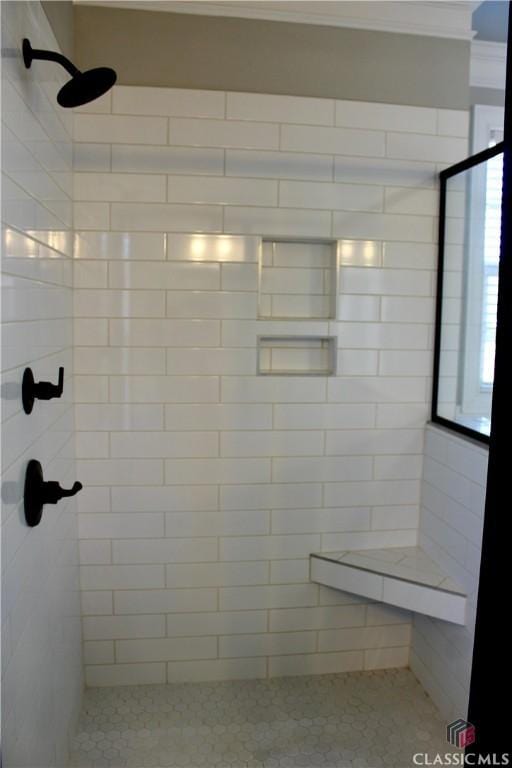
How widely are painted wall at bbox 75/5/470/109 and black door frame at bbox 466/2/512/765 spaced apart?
1.09 m

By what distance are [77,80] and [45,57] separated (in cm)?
9

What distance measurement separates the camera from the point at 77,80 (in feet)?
4.19

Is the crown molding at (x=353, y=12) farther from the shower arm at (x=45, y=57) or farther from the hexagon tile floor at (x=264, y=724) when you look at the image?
the hexagon tile floor at (x=264, y=724)

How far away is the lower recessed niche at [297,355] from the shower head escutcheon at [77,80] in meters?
1.02

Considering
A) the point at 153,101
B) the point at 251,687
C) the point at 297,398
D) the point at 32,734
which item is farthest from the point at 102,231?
the point at 251,687

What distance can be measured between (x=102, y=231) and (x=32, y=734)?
1.50m

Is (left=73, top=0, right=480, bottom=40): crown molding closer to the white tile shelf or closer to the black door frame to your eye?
the black door frame

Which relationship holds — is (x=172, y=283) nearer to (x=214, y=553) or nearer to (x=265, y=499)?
(x=265, y=499)

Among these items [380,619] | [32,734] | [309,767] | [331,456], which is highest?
[331,456]

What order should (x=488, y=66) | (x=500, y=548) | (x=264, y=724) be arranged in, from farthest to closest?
(x=488, y=66) < (x=264, y=724) < (x=500, y=548)

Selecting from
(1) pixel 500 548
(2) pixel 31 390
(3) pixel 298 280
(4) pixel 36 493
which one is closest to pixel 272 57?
(3) pixel 298 280

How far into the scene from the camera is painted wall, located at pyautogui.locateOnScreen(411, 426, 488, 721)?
184cm

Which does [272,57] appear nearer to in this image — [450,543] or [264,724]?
[450,543]

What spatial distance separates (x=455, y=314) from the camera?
6.98ft
